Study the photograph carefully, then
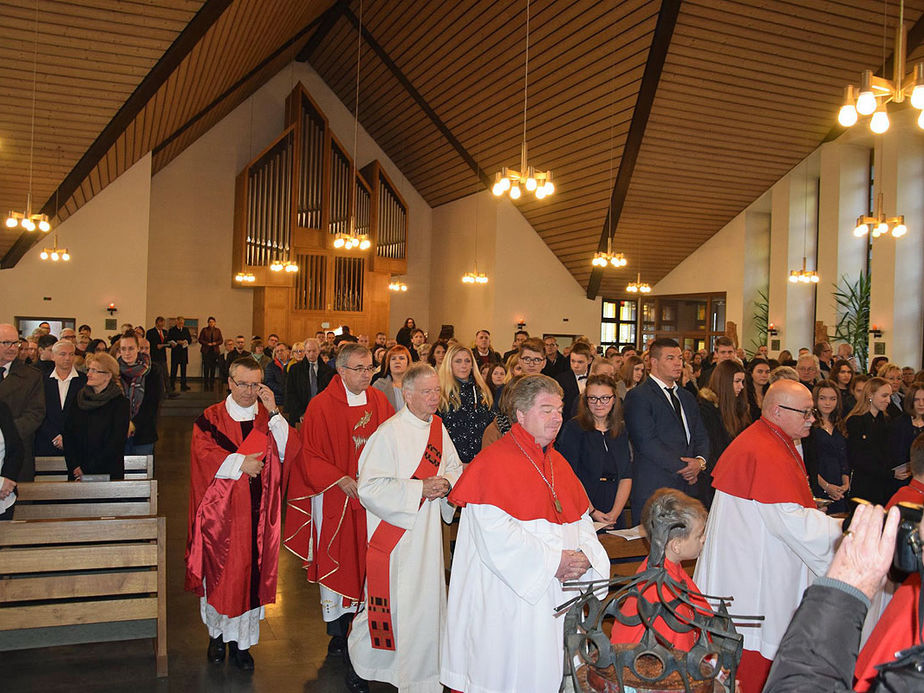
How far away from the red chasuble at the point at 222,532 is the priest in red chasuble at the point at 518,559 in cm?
149

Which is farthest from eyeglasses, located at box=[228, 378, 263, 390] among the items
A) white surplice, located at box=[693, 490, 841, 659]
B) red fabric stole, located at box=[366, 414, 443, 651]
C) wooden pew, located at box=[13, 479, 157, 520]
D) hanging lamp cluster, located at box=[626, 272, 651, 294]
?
hanging lamp cluster, located at box=[626, 272, 651, 294]

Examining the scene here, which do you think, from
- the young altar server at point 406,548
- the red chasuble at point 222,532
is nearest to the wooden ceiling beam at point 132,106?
the red chasuble at point 222,532

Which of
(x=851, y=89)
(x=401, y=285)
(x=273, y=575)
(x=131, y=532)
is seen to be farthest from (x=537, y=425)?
(x=401, y=285)

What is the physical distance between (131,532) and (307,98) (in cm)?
1673

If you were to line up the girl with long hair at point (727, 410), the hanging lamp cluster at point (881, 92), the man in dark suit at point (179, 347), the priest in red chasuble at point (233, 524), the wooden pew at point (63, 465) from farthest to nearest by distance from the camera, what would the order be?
the man in dark suit at point (179, 347)
the hanging lamp cluster at point (881, 92)
the girl with long hair at point (727, 410)
the wooden pew at point (63, 465)
the priest in red chasuble at point (233, 524)

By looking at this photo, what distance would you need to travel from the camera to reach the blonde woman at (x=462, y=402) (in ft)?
18.1

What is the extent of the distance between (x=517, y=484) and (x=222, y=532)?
1.94 m

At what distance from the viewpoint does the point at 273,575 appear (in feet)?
13.7

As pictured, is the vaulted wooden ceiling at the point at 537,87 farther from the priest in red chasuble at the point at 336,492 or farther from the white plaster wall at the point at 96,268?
the priest in red chasuble at the point at 336,492

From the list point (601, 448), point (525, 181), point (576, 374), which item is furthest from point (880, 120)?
point (525, 181)

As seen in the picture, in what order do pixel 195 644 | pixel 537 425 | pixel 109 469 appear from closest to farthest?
pixel 537 425, pixel 195 644, pixel 109 469

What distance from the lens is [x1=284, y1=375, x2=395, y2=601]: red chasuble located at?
4.23m

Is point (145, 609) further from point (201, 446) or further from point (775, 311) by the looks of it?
point (775, 311)

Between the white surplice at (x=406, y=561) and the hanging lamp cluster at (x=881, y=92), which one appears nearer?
the white surplice at (x=406, y=561)
